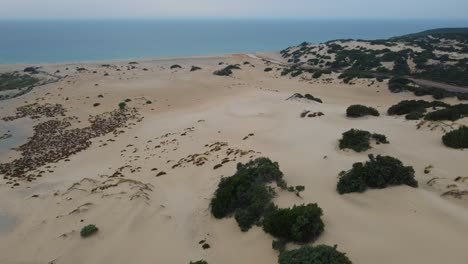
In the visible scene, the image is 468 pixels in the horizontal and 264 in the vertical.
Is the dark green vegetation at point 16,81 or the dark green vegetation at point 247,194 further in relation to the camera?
the dark green vegetation at point 16,81

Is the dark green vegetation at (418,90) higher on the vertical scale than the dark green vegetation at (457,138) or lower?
lower

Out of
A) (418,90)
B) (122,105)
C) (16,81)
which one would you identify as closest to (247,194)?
(122,105)

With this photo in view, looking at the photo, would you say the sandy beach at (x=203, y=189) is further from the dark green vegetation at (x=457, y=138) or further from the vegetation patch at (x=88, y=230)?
the dark green vegetation at (x=457, y=138)

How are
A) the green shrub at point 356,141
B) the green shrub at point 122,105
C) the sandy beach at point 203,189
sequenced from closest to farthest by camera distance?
the sandy beach at point 203,189 < the green shrub at point 356,141 < the green shrub at point 122,105

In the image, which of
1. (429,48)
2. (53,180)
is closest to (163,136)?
(53,180)

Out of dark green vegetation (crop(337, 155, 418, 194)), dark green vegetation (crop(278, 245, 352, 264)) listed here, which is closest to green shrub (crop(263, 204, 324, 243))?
dark green vegetation (crop(278, 245, 352, 264))

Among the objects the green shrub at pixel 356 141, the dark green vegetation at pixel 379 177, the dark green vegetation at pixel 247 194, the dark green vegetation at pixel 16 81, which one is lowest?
the dark green vegetation at pixel 16 81

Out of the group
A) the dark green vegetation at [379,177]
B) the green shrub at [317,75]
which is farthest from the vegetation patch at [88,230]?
the green shrub at [317,75]
